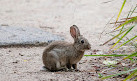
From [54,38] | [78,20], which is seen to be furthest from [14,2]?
[54,38]

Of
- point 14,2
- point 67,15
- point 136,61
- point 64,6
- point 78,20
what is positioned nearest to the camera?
point 136,61

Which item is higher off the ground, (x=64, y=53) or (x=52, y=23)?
(x=64, y=53)

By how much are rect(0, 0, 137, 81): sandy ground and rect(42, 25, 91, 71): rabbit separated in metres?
0.20

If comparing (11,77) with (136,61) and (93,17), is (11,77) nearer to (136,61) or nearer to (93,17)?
(136,61)

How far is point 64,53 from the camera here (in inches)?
181

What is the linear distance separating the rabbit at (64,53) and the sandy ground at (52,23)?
20 centimetres

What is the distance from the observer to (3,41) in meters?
6.44

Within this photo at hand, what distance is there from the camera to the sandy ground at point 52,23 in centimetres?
418

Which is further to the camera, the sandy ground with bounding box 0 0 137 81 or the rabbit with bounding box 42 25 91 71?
the rabbit with bounding box 42 25 91 71

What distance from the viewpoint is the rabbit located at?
450 cm

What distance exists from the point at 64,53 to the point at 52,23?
4537mm

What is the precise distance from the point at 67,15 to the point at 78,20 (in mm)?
882

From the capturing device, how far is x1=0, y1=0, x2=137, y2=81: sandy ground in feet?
13.7

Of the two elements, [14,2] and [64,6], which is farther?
[14,2]
